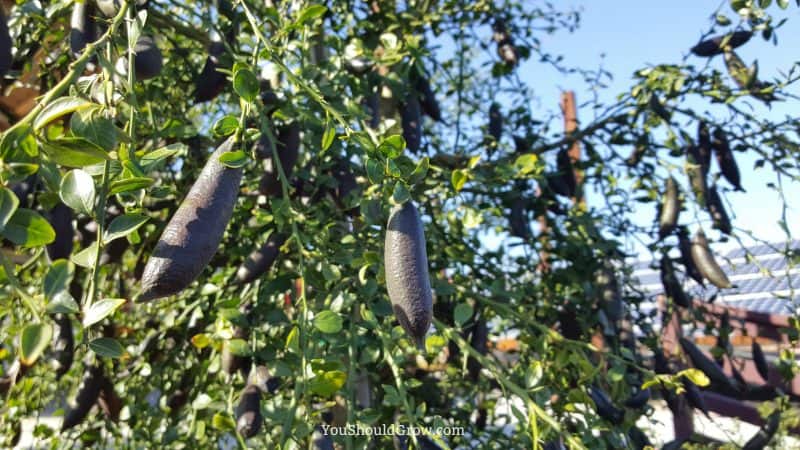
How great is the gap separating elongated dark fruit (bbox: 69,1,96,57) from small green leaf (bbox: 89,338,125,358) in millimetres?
415

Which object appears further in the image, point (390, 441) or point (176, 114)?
point (176, 114)

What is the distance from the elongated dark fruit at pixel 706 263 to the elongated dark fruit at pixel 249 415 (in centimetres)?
99

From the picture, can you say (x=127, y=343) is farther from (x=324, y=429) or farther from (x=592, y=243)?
(x=592, y=243)

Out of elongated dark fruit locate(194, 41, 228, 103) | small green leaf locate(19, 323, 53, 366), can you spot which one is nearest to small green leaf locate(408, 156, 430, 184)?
small green leaf locate(19, 323, 53, 366)

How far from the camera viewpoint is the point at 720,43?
1398 mm

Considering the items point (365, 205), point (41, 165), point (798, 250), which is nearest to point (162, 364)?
point (365, 205)

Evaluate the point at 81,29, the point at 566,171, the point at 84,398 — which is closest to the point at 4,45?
the point at 81,29

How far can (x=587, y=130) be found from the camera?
5.38 feet

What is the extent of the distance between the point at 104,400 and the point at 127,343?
142 millimetres

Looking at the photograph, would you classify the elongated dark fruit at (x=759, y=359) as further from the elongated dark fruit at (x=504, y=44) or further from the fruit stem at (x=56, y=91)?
the fruit stem at (x=56, y=91)

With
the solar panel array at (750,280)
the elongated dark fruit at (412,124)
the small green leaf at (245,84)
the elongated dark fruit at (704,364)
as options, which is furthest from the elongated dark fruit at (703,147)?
the small green leaf at (245,84)

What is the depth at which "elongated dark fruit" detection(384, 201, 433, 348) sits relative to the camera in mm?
567

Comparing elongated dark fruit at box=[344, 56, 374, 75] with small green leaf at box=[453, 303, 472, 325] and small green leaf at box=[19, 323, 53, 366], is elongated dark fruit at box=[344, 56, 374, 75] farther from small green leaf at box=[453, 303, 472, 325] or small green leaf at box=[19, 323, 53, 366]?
small green leaf at box=[19, 323, 53, 366]

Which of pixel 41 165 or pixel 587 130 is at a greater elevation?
pixel 587 130
